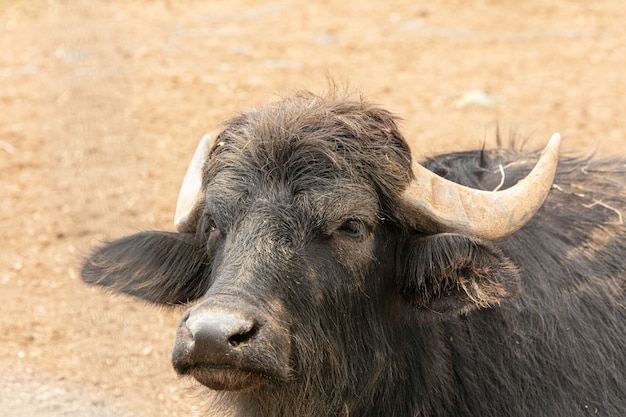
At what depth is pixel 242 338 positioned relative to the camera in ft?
13.4

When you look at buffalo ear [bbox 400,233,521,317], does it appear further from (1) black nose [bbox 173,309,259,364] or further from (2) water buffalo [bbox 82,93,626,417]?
(1) black nose [bbox 173,309,259,364]

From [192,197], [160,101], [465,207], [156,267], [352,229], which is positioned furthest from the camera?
[160,101]

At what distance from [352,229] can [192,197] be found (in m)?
1.01

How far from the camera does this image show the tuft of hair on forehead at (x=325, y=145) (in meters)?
4.76

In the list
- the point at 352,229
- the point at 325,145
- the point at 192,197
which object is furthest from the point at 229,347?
the point at 192,197

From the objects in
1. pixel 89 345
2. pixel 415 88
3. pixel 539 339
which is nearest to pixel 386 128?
pixel 539 339

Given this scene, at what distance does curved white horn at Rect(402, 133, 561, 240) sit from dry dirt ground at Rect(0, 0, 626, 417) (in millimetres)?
1450

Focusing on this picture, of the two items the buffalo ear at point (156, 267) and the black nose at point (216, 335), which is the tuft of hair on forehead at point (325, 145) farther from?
the black nose at point (216, 335)

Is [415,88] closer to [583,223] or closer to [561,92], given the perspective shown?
[561,92]

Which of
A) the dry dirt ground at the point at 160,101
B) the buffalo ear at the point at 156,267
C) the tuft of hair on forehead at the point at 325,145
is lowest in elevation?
the dry dirt ground at the point at 160,101

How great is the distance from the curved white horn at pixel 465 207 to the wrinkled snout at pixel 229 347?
1.02 meters

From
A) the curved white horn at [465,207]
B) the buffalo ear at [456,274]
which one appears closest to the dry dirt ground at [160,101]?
the curved white horn at [465,207]

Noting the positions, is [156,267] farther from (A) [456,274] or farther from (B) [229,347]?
(A) [456,274]

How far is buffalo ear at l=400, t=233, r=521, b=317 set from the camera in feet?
15.4
